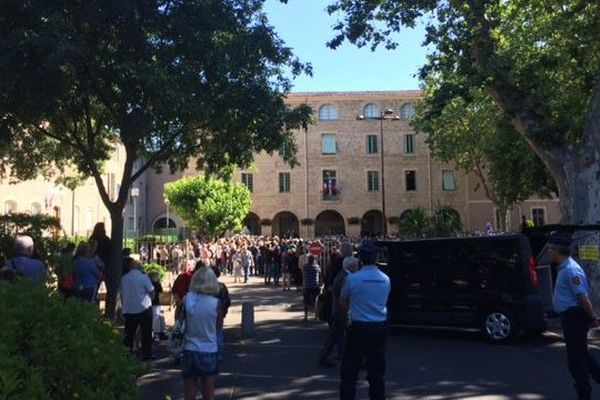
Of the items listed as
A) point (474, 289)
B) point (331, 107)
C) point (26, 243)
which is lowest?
point (474, 289)

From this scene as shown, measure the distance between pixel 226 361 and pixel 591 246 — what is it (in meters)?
8.19

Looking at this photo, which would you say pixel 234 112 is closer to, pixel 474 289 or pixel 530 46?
pixel 474 289

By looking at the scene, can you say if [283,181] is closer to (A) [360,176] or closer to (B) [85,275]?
(A) [360,176]

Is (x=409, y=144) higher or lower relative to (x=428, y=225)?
higher

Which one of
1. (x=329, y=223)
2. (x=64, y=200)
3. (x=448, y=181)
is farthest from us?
(x=329, y=223)

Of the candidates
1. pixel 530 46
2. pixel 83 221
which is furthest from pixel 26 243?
pixel 83 221

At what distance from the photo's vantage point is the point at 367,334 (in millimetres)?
6973

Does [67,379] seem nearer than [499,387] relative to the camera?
Yes

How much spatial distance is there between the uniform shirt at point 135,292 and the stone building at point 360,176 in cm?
5087

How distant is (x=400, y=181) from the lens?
61.2 metres

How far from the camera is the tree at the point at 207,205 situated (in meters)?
51.9

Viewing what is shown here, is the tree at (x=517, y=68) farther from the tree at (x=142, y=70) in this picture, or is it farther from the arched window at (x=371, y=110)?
the arched window at (x=371, y=110)

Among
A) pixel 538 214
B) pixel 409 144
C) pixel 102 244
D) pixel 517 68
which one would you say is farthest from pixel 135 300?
pixel 538 214

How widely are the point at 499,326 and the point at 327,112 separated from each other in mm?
50545
